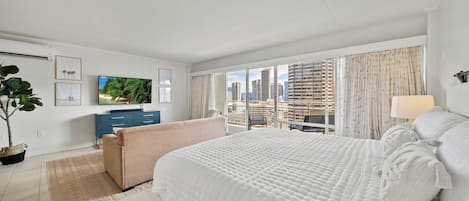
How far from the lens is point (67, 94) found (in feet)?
13.3

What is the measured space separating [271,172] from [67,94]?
4.88 m

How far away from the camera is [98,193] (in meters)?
2.25

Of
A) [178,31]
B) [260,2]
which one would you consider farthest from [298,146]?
[178,31]

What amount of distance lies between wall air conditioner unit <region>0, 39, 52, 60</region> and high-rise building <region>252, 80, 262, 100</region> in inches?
174

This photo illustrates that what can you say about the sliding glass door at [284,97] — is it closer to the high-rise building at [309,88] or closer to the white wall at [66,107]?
the high-rise building at [309,88]

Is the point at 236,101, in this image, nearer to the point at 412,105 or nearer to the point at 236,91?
the point at 236,91

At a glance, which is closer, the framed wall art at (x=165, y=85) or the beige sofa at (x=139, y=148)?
the beige sofa at (x=139, y=148)

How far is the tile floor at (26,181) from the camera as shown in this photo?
2.17 metres

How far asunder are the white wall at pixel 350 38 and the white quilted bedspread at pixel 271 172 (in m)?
2.03

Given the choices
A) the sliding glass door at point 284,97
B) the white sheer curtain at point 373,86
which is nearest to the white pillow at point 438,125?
the white sheer curtain at point 373,86

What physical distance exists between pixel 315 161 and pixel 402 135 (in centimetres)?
65

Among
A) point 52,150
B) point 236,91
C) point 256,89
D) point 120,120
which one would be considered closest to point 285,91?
point 256,89

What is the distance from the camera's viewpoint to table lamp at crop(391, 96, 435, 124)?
2098 mm

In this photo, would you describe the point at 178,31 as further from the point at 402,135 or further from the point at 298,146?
the point at 402,135
